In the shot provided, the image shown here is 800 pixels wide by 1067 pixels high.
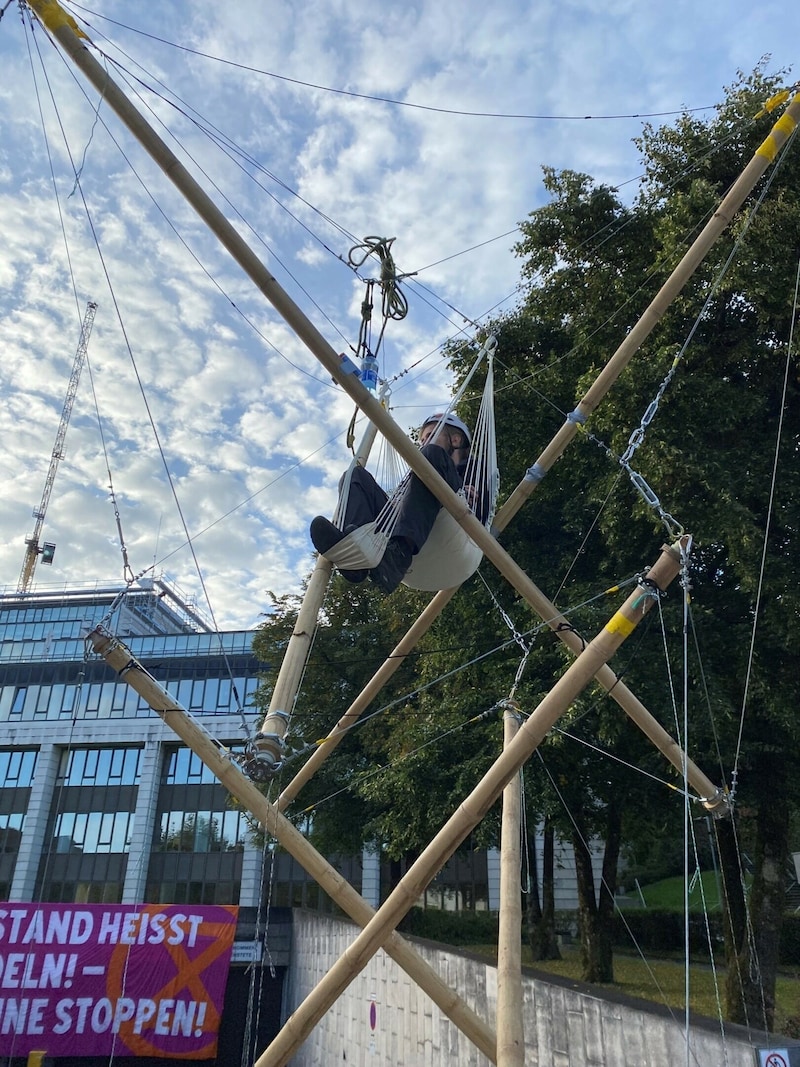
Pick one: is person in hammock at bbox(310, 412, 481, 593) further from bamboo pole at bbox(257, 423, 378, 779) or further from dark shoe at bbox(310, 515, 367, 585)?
bamboo pole at bbox(257, 423, 378, 779)

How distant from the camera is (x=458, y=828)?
4.30 metres

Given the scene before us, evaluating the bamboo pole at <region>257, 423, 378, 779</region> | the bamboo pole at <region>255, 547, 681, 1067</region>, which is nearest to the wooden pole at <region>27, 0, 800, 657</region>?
the bamboo pole at <region>257, 423, 378, 779</region>

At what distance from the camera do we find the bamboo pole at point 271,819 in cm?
461

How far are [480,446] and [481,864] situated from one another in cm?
2647

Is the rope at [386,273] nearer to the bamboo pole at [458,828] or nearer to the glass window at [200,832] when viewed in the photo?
the bamboo pole at [458,828]

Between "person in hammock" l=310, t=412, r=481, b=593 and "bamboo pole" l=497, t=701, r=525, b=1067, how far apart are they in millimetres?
1280

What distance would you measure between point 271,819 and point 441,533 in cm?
206

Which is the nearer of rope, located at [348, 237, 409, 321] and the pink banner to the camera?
rope, located at [348, 237, 409, 321]

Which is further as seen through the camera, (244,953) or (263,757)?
(244,953)

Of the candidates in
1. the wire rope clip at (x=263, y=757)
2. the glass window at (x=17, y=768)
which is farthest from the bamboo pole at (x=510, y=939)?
the glass window at (x=17, y=768)

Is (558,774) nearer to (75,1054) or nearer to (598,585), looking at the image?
(598,585)

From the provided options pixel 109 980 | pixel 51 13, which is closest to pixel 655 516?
pixel 51 13

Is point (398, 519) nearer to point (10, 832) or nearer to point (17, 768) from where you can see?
point (10, 832)

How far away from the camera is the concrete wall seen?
6148 mm
